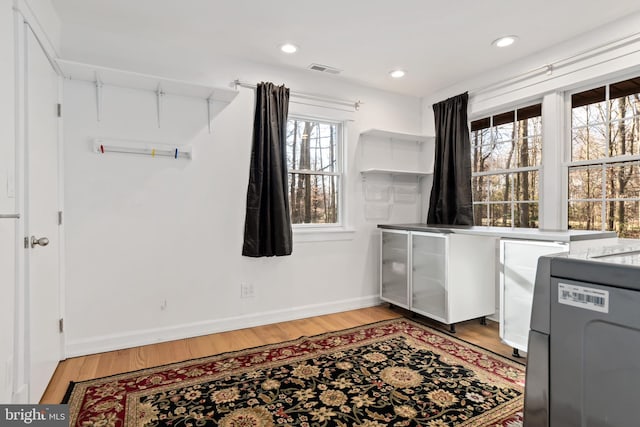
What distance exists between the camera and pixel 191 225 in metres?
2.98

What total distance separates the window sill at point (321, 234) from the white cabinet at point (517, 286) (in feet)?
5.06

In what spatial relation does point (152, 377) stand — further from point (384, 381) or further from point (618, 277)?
point (618, 277)

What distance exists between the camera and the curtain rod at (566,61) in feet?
8.16

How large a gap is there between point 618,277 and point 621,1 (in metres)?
2.64

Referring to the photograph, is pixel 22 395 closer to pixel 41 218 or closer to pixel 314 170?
pixel 41 218

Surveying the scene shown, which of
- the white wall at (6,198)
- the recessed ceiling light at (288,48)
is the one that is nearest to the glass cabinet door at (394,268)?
the recessed ceiling light at (288,48)

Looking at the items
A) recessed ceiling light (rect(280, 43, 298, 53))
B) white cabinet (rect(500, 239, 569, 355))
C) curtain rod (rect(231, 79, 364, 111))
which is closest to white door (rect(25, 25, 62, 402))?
curtain rod (rect(231, 79, 364, 111))

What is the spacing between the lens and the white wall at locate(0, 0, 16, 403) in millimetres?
1536

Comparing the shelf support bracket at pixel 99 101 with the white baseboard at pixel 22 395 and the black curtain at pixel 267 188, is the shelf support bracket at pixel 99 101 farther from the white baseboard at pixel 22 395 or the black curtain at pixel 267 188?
the white baseboard at pixel 22 395

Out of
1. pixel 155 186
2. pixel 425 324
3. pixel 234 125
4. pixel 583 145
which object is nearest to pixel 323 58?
pixel 234 125

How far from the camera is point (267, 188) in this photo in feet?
10.4

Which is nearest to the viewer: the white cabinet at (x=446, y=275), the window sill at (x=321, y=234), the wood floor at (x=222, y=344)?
the wood floor at (x=222, y=344)

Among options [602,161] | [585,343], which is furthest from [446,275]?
[585,343]

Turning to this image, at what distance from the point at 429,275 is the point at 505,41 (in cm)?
209
